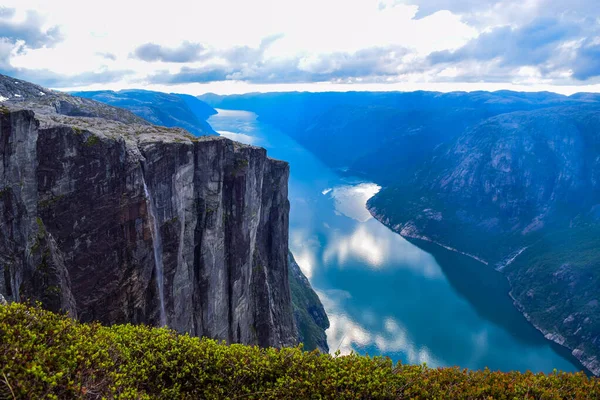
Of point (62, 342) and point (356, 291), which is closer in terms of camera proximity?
point (62, 342)

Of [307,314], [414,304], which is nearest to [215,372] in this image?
[307,314]

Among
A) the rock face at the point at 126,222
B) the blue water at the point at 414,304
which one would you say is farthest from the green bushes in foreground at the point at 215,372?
the blue water at the point at 414,304

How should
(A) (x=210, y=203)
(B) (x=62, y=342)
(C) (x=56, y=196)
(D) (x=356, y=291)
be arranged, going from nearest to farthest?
(B) (x=62, y=342)
(C) (x=56, y=196)
(A) (x=210, y=203)
(D) (x=356, y=291)

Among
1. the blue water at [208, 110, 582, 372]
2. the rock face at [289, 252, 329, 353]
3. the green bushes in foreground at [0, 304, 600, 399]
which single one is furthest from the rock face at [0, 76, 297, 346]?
the blue water at [208, 110, 582, 372]

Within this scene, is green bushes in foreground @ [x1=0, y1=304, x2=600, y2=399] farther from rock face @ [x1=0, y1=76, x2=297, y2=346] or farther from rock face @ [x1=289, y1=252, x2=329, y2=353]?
rock face @ [x1=289, y1=252, x2=329, y2=353]

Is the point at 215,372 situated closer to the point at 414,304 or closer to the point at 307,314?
the point at 307,314

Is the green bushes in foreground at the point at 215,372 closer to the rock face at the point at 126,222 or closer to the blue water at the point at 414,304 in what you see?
the rock face at the point at 126,222

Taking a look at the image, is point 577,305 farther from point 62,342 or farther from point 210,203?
point 62,342

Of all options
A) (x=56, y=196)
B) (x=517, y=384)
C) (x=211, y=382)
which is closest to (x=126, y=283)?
(x=56, y=196)
